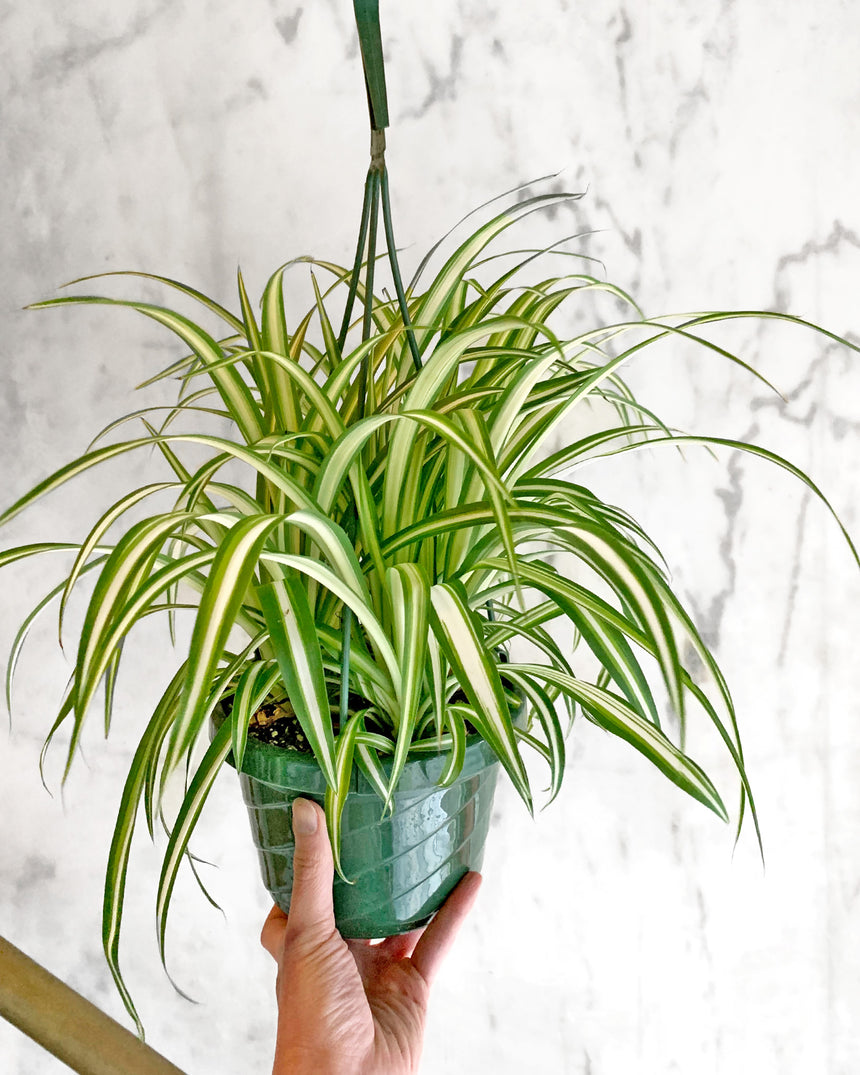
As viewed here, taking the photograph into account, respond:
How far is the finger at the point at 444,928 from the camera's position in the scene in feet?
2.76

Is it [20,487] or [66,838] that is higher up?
[20,487]

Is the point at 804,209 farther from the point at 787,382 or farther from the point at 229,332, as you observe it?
the point at 229,332

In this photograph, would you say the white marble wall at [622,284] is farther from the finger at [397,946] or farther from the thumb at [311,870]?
the thumb at [311,870]

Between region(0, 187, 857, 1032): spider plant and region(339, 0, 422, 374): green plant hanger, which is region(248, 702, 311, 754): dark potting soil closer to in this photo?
region(0, 187, 857, 1032): spider plant

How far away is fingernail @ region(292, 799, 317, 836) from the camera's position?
70 cm

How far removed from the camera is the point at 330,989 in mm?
770

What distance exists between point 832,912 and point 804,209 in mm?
896

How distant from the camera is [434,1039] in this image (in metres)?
1.25

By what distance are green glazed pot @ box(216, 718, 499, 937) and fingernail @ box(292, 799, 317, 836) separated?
0.01 metres

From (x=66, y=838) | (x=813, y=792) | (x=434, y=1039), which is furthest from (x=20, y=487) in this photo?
(x=813, y=792)

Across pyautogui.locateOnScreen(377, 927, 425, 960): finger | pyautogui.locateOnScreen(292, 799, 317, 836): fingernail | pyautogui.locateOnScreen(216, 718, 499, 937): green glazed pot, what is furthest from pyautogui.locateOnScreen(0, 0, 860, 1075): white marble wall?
pyautogui.locateOnScreen(292, 799, 317, 836): fingernail

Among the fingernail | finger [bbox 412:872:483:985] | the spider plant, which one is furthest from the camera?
finger [bbox 412:872:483:985]

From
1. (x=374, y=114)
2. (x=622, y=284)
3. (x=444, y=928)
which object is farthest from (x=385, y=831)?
(x=622, y=284)

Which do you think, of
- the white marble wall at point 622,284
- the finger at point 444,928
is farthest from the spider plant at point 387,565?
the white marble wall at point 622,284
